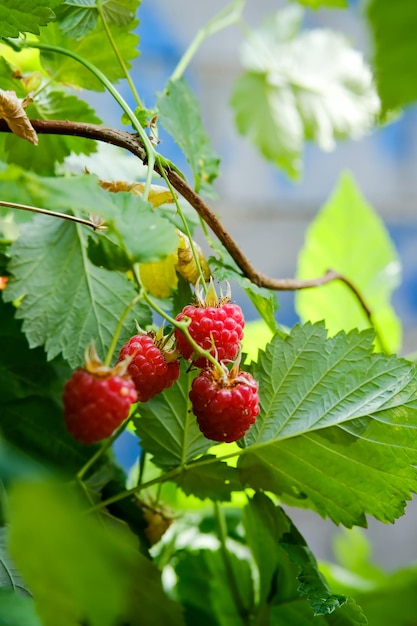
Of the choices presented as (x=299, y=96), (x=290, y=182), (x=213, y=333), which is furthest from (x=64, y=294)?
(x=290, y=182)

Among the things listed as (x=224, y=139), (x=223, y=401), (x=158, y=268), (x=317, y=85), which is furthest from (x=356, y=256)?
(x=224, y=139)

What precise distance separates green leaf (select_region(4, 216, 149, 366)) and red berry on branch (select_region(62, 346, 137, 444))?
0.50 feet

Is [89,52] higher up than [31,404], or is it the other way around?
[89,52]

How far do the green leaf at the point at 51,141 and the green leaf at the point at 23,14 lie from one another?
0.09m

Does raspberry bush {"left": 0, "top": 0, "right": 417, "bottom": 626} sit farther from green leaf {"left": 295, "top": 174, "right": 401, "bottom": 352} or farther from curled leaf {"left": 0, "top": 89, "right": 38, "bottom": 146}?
green leaf {"left": 295, "top": 174, "right": 401, "bottom": 352}

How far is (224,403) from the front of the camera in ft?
1.07

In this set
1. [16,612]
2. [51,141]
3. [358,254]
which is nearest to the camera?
[16,612]

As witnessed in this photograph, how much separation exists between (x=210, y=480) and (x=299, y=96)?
2.29 feet

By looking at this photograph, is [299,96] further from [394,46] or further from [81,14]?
[394,46]

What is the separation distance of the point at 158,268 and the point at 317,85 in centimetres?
66

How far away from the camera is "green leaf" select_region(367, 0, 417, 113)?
136 millimetres

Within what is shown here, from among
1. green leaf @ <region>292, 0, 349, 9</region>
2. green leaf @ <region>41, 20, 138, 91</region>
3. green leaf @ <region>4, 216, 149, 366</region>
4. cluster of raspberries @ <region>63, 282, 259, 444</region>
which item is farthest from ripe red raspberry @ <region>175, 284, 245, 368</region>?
green leaf @ <region>292, 0, 349, 9</region>

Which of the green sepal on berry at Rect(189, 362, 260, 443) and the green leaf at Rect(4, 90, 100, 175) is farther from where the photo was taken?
the green leaf at Rect(4, 90, 100, 175)

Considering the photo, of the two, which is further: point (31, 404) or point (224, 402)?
point (31, 404)
